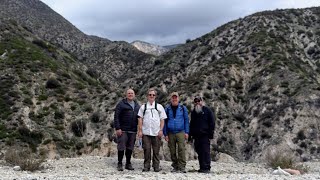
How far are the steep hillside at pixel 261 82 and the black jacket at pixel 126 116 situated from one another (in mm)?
21160

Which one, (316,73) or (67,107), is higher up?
(316,73)

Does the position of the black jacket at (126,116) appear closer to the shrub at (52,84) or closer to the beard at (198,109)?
the beard at (198,109)

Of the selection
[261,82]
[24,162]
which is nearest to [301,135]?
[261,82]

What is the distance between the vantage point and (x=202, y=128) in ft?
46.4

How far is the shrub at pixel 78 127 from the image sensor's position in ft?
116

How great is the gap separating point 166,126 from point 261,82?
102 ft

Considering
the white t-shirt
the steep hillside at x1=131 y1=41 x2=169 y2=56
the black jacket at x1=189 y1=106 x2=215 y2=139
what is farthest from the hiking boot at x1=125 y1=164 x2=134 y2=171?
the steep hillside at x1=131 y1=41 x2=169 y2=56

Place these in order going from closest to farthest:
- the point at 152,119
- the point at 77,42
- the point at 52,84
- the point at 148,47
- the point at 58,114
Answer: the point at 152,119
the point at 58,114
the point at 52,84
the point at 77,42
the point at 148,47

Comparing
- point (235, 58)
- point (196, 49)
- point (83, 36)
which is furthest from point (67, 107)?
point (83, 36)

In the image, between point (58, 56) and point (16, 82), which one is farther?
point (58, 56)

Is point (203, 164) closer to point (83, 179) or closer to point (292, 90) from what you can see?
point (83, 179)

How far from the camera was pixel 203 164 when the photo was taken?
14352mm

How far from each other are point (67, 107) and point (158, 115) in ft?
83.7

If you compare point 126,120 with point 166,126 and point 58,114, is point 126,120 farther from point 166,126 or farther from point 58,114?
point 58,114
